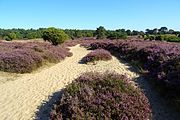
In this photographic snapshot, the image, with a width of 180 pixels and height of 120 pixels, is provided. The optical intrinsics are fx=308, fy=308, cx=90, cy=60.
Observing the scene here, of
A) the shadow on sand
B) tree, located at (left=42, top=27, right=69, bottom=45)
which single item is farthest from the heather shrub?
tree, located at (left=42, top=27, right=69, bottom=45)

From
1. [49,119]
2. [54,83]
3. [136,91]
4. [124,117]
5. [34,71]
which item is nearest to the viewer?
[124,117]

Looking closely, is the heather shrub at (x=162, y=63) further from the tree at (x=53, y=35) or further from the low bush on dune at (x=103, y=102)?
the tree at (x=53, y=35)

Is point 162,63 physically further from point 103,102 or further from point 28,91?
point 103,102

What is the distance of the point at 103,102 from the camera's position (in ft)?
28.8

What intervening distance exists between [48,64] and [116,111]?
540 inches

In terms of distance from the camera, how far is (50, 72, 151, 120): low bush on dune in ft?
27.8

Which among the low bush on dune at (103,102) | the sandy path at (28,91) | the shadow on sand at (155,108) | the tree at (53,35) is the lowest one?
the tree at (53,35)

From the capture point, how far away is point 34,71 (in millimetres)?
18703

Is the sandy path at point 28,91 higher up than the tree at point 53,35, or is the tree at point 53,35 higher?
the sandy path at point 28,91

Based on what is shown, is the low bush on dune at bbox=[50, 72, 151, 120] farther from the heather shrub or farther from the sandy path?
the heather shrub

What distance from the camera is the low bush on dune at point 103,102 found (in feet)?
27.8

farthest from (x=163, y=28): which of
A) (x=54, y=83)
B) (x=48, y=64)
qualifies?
(x=54, y=83)

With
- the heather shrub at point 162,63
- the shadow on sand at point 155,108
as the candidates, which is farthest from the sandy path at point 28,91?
the heather shrub at point 162,63

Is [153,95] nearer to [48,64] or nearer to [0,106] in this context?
[0,106]
